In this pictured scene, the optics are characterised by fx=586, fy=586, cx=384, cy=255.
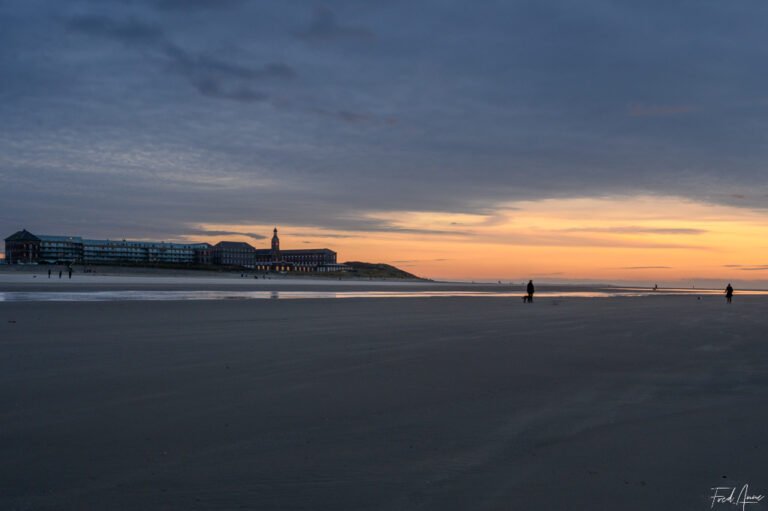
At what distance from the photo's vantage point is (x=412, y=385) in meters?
8.12

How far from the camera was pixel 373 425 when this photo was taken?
238 inches

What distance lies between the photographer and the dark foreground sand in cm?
434

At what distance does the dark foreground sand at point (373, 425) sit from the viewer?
4344 millimetres

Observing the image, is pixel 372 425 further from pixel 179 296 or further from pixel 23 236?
pixel 23 236

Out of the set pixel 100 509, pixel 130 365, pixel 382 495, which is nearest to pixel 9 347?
pixel 130 365

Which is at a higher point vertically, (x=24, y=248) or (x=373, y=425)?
(x=24, y=248)

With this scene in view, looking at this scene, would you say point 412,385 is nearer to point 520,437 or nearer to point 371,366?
point 371,366

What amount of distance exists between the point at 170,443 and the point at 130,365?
176 inches

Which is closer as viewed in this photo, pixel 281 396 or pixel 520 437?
pixel 520 437

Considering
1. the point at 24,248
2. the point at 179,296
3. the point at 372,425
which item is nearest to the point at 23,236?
the point at 24,248

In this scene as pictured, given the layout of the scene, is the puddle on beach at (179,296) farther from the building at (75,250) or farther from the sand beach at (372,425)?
the building at (75,250)

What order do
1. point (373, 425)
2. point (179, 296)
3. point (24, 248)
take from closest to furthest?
1. point (373, 425)
2. point (179, 296)
3. point (24, 248)

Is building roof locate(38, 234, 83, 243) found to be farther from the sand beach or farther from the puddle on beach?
the sand beach

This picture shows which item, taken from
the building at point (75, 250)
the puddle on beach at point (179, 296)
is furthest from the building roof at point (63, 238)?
the puddle on beach at point (179, 296)
